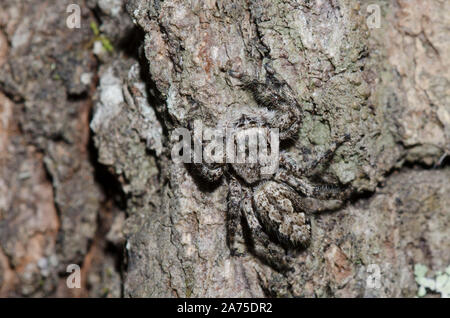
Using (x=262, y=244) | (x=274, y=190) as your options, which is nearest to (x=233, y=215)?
(x=262, y=244)

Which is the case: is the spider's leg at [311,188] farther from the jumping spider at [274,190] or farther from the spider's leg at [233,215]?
the spider's leg at [233,215]

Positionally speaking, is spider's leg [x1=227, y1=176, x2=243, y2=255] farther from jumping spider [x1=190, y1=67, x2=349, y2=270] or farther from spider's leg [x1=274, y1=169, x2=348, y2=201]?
spider's leg [x1=274, y1=169, x2=348, y2=201]

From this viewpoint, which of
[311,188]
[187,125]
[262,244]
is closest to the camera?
[187,125]

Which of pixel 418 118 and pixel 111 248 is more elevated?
pixel 418 118

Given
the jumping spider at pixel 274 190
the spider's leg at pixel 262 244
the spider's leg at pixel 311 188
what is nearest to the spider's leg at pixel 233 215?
the jumping spider at pixel 274 190

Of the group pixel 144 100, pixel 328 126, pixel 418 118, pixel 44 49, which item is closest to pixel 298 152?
pixel 328 126

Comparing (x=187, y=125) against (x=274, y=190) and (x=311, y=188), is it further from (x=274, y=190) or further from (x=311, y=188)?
(x=311, y=188)
